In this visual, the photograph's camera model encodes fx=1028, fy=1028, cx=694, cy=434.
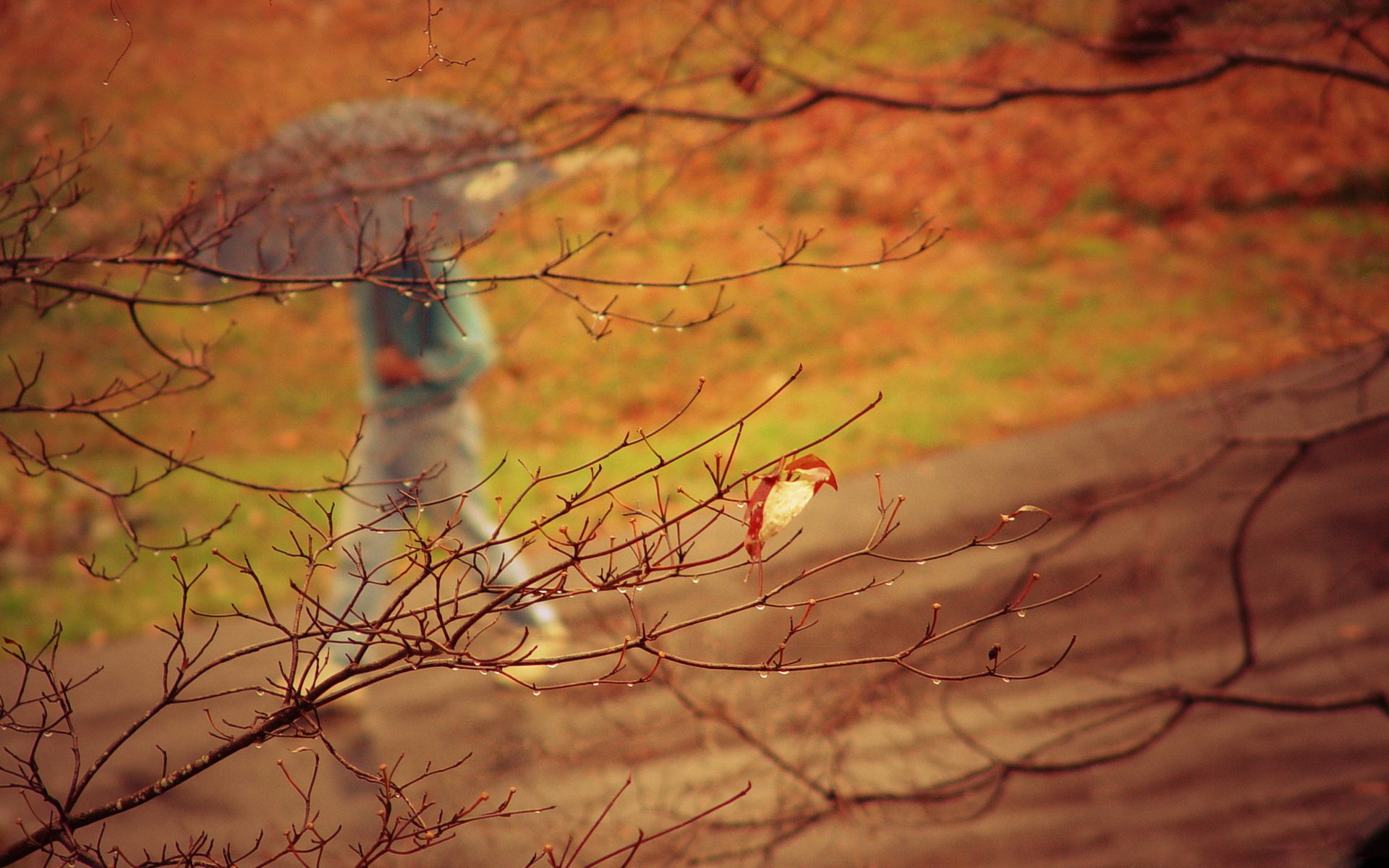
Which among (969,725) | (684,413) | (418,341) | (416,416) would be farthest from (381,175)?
(969,725)

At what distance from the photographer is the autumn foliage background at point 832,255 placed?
6.40 meters

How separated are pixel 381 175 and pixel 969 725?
2.76m

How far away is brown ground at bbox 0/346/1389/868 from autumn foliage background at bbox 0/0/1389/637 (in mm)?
1174

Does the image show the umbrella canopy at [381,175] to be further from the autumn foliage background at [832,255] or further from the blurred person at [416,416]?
the autumn foliage background at [832,255]

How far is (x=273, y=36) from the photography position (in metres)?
7.48

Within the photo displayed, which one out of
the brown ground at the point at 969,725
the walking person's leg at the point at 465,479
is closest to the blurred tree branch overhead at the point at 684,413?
the brown ground at the point at 969,725

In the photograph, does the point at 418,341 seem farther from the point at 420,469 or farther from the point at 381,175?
the point at 381,175

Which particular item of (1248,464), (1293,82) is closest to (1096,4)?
(1293,82)

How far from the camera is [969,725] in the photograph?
3611 millimetres

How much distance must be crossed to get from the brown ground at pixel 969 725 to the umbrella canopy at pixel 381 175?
1.64 meters

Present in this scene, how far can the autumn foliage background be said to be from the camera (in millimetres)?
6402

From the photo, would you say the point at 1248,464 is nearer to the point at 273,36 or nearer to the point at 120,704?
the point at 120,704

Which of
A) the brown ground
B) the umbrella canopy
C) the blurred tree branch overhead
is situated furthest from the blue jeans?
the umbrella canopy

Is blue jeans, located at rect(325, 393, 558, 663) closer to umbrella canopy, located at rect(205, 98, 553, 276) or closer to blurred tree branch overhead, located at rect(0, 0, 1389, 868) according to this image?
blurred tree branch overhead, located at rect(0, 0, 1389, 868)
